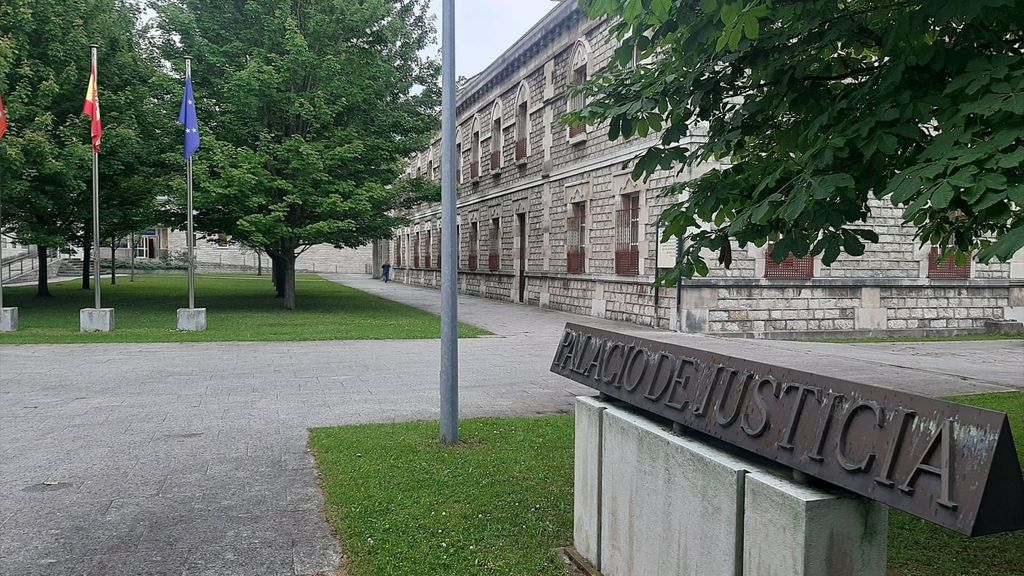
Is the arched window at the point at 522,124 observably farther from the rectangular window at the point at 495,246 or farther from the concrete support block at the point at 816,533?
the concrete support block at the point at 816,533

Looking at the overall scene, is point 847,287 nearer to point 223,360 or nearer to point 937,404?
point 223,360

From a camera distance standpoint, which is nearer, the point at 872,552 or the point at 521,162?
the point at 872,552

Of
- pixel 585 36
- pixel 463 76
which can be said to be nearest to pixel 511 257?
pixel 585 36

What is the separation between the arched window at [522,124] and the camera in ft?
87.7

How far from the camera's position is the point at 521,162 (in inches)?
1063

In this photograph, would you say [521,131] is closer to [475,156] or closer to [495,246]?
[495,246]

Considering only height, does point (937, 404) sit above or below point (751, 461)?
above

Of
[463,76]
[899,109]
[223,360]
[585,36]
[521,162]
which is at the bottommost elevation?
[223,360]

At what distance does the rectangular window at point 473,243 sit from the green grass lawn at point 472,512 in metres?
26.6

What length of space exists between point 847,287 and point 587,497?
50.6ft

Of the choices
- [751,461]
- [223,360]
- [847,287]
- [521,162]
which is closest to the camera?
[751,461]

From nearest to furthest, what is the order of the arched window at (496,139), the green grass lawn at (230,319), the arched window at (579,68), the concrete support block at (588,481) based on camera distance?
the concrete support block at (588,481) → the green grass lawn at (230,319) → the arched window at (579,68) → the arched window at (496,139)

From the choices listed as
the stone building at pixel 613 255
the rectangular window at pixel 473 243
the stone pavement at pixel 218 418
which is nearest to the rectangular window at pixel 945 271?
the stone building at pixel 613 255

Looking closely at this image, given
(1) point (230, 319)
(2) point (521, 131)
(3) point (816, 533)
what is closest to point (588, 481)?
(3) point (816, 533)
